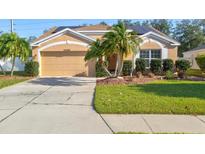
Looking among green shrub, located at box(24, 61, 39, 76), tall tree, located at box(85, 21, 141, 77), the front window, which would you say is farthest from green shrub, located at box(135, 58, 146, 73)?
green shrub, located at box(24, 61, 39, 76)

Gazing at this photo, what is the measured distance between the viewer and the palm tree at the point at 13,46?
19125 mm

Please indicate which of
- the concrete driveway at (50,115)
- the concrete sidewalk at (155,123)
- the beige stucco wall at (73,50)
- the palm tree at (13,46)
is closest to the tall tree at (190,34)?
the beige stucco wall at (73,50)

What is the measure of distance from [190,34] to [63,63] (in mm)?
40359

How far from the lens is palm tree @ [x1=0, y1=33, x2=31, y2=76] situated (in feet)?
62.7

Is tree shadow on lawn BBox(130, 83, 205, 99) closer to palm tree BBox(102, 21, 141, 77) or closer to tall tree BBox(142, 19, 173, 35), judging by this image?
palm tree BBox(102, 21, 141, 77)

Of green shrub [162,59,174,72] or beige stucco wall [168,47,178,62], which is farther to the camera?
beige stucco wall [168,47,178,62]

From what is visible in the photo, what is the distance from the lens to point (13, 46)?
62.8 ft

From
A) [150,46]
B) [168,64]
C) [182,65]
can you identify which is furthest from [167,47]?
[182,65]

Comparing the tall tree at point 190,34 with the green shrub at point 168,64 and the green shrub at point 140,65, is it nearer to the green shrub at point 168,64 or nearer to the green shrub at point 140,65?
the green shrub at point 168,64

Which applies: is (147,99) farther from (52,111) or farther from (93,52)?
(93,52)

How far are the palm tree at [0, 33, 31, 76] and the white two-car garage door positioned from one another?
220 cm

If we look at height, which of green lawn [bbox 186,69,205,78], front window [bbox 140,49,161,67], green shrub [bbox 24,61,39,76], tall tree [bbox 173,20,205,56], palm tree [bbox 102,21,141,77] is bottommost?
green lawn [bbox 186,69,205,78]

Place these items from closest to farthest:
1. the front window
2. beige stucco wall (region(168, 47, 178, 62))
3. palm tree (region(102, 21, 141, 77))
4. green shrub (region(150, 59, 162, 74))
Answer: palm tree (region(102, 21, 141, 77)) → green shrub (region(150, 59, 162, 74)) → beige stucco wall (region(168, 47, 178, 62)) → the front window

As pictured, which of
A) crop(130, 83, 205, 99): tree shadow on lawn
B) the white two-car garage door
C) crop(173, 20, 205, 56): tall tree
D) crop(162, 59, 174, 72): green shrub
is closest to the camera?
crop(130, 83, 205, 99): tree shadow on lawn
